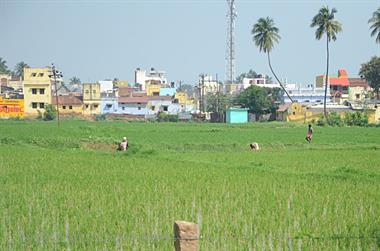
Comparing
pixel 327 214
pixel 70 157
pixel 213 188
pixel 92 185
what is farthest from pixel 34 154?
pixel 327 214

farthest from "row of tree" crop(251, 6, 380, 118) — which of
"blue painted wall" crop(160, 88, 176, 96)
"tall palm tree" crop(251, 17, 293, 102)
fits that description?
"blue painted wall" crop(160, 88, 176, 96)

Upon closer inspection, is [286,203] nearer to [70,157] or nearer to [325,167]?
[325,167]

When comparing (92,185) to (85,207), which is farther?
(92,185)

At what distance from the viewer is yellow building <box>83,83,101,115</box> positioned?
68.1m

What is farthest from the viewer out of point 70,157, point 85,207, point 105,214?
point 70,157

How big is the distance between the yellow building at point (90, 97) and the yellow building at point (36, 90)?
5206 millimetres

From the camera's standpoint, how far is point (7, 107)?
6250 centimetres

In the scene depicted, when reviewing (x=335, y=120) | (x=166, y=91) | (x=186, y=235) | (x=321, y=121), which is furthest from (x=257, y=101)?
(x=186, y=235)

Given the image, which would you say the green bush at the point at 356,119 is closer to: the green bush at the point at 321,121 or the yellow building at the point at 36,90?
the green bush at the point at 321,121

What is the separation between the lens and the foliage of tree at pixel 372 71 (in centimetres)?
6881

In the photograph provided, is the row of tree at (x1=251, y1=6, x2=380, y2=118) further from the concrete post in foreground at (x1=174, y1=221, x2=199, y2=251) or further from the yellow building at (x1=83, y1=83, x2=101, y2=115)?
the concrete post in foreground at (x1=174, y1=221, x2=199, y2=251)

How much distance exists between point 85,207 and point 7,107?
54.8 metres

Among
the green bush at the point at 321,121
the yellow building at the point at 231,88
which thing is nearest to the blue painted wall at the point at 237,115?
the green bush at the point at 321,121

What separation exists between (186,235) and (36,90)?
6090cm
